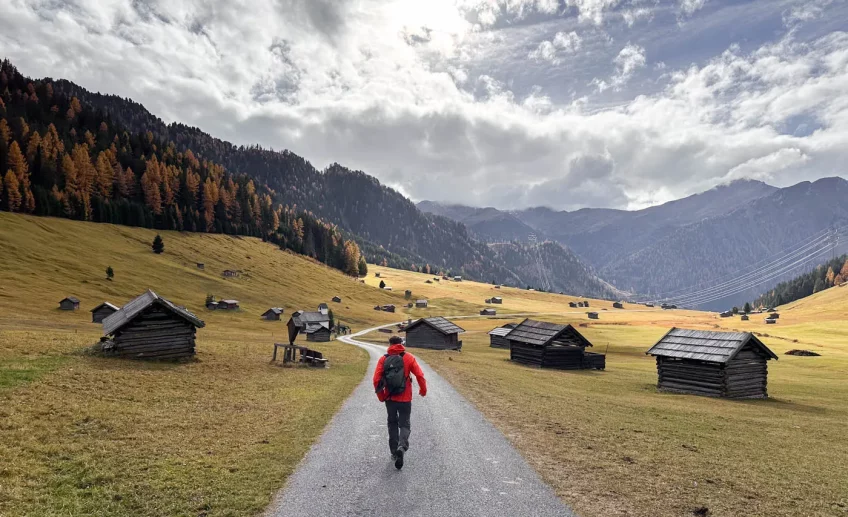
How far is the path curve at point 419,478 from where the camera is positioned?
31.7 feet

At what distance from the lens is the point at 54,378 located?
2081 centimetres

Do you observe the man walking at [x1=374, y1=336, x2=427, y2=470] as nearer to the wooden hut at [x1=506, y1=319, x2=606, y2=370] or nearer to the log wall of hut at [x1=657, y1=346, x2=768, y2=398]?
the log wall of hut at [x1=657, y1=346, x2=768, y2=398]

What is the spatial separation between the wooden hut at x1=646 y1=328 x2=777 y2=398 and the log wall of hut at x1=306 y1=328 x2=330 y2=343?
5482cm

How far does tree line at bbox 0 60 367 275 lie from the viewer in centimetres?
12675

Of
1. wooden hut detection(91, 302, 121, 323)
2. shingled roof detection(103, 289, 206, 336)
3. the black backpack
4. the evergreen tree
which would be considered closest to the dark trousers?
the black backpack

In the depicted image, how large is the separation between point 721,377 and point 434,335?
157 feet

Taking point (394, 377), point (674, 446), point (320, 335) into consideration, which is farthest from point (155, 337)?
point (320, 335)

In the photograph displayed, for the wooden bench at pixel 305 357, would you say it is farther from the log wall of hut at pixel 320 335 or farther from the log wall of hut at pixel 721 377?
the log wall of hut at pixel 320 335

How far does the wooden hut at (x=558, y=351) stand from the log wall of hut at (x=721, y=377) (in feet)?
55.3

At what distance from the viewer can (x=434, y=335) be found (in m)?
79.3

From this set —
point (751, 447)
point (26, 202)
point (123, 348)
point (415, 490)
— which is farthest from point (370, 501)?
point (26, 202)

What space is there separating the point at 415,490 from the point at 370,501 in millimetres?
1254

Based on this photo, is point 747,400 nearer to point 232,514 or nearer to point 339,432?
point 339,432

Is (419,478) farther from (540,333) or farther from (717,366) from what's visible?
(540,333)
